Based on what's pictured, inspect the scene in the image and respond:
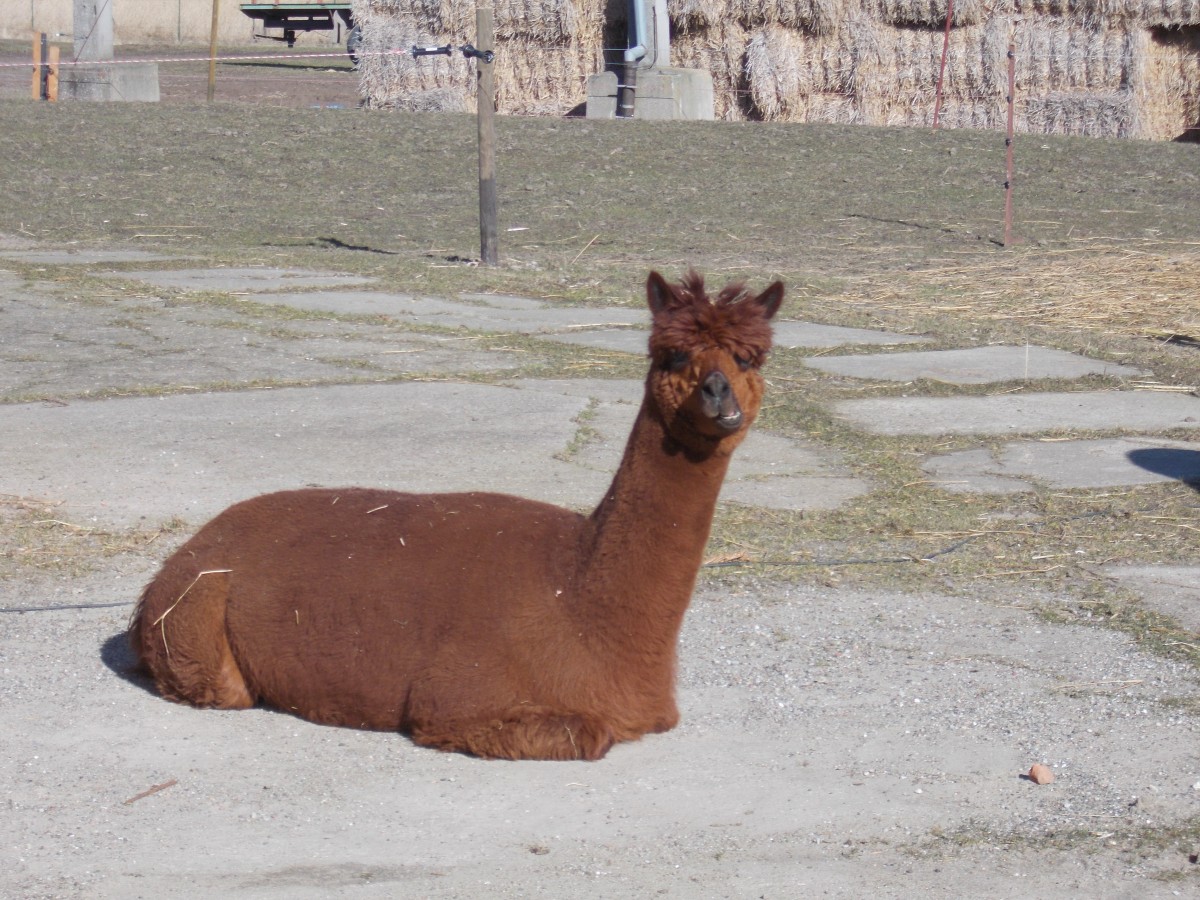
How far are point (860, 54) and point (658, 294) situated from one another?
2079 cm

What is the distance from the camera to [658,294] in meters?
3.86

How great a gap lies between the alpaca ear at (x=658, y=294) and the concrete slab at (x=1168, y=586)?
222cm

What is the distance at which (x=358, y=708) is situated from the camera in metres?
4.03

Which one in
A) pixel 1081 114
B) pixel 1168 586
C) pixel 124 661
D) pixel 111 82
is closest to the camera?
pixel 124 661

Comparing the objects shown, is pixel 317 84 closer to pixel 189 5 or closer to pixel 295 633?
pixel 189 5

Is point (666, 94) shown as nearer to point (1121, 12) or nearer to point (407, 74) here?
point (407, 74)

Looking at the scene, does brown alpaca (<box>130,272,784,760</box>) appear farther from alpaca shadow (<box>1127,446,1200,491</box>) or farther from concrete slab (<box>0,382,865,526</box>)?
alpaca shadow (<box>1127,446,1200,491</box>)

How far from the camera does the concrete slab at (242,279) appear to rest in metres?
10.8

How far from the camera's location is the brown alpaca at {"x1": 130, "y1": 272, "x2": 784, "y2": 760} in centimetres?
382

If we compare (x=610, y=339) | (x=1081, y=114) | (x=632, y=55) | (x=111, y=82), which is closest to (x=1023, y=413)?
(x=610, y=339)

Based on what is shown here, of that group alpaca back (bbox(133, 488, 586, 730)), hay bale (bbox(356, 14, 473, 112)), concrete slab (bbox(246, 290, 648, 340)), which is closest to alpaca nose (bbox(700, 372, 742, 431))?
alpaca back (bbox(133, 488, 586, 730))

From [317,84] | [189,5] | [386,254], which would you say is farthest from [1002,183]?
[189,5]

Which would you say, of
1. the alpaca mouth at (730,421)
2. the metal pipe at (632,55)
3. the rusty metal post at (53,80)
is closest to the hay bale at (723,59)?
the metal pipe at (632,55)

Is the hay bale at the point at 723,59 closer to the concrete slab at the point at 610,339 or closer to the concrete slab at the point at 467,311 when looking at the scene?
the concrete slab at the point at 467,311
